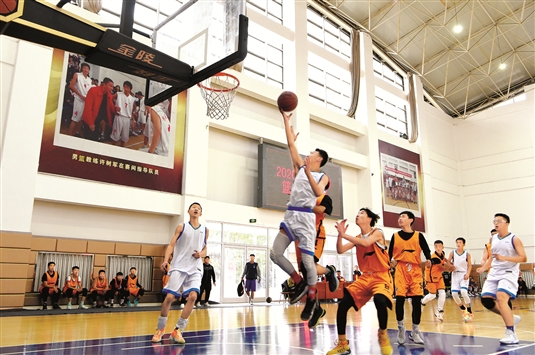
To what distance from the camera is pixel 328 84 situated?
21.4 meters

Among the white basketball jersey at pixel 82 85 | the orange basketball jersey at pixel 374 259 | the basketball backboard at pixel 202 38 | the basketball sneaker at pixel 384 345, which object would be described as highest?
the white basketball jersey at pixel 82 85

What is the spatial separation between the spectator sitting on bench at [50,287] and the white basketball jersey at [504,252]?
10.3 metres

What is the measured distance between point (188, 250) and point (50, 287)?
733 centimetres

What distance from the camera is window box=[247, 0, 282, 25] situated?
18.4 metres

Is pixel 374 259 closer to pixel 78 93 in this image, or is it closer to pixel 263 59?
pixel 78 93

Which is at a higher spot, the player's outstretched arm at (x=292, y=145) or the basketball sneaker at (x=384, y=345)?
the player's outstretched arm at (x=292, y=145)

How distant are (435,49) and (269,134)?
13.5 metres

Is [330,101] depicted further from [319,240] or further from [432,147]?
[319,240]

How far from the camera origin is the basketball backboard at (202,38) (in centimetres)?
583

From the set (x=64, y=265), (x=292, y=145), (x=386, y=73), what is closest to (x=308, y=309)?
(x=292, y=145)

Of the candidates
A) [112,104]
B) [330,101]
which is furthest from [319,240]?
[330,101]

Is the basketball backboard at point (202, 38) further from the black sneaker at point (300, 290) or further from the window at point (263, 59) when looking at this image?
the window at point (263, 59)

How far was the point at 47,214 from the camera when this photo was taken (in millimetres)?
11836

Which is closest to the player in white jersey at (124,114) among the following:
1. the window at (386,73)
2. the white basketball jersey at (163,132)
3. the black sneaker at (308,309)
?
the white basketball jersey at (163,132)
